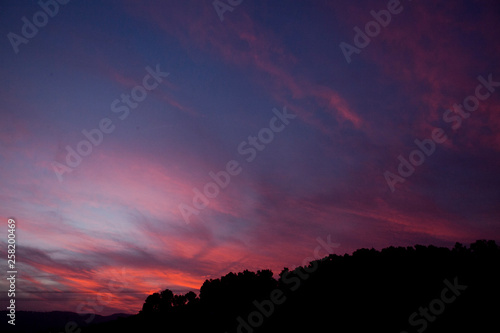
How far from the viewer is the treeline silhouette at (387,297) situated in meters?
24.9

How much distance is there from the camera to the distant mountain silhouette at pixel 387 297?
24.9 meters

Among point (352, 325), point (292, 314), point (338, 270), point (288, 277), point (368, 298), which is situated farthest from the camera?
point (288, 277)

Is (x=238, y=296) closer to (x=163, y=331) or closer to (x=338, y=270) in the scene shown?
(x=163, y=331)

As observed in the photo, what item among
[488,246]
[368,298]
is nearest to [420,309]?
[368,298]

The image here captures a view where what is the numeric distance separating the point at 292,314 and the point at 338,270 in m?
8.77

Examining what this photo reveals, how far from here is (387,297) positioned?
2973 cm

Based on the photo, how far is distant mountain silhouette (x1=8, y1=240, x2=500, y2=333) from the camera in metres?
24.9

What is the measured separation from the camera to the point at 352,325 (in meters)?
28.0

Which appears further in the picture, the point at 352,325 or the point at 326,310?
the point at 326,310

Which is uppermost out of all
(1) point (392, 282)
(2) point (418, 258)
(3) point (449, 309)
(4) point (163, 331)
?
(2) point (418, 258)

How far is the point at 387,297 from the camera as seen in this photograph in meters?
29.7

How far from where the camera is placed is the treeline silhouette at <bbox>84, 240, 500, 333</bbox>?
24.9 m

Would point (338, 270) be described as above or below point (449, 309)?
above

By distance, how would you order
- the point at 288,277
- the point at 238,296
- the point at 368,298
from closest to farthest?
the point at 368,298 → the point at 288,277 → the point at 238,296
